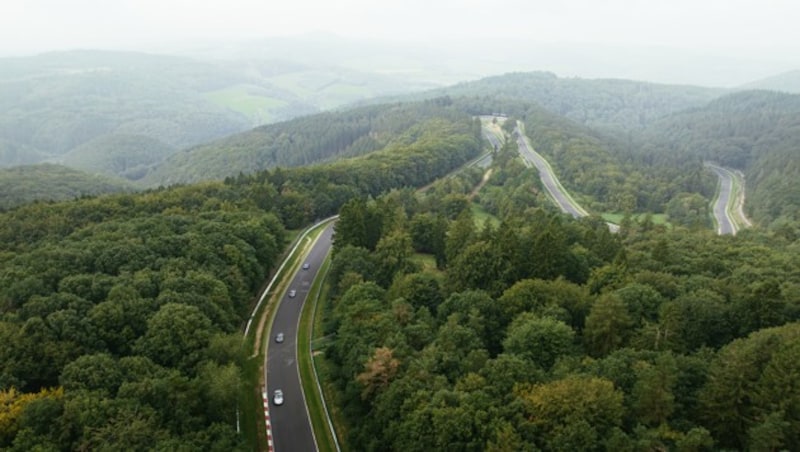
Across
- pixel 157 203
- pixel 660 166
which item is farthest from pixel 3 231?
pixel 660 166

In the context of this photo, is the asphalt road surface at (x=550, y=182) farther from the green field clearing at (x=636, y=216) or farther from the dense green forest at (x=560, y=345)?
the dense green forest at (x=560, y=345)

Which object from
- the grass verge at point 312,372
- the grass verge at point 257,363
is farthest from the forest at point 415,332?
the grass verge at point 257,363

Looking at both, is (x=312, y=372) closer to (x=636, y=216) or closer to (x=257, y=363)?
(x=257, y=363)

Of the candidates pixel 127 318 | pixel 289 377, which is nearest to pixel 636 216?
pixel 289 377

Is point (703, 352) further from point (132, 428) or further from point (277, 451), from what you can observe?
point (132, 428)

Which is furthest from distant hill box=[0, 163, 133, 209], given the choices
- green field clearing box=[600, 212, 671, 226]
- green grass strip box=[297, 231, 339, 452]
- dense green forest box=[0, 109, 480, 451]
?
green field clearing box=[600, 212, 671, 226]

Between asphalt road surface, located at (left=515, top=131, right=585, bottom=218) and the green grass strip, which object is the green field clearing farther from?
the green grass strip
